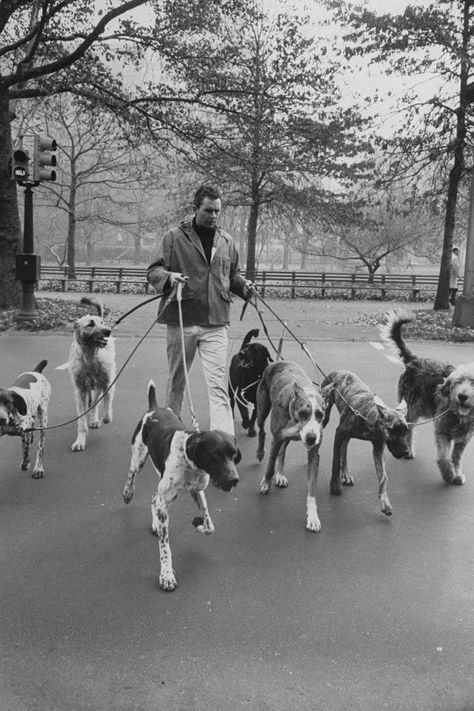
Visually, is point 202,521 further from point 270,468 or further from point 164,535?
point 270,468

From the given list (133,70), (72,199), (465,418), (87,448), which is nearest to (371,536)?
(465,418)

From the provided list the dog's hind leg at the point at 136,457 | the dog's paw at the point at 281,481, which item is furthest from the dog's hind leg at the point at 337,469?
the dog's hind leg at the point at 136,457

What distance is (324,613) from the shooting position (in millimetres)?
3188

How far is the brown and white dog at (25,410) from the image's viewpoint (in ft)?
14.6

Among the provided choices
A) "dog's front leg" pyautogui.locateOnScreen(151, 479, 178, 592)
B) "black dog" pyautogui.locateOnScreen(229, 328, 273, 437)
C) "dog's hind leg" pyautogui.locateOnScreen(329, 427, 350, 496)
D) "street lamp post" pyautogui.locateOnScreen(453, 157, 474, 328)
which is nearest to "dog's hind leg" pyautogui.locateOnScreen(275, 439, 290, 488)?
"dog's hind leg" pyautogui.locateOnScreen(329, 427, 350, 496)

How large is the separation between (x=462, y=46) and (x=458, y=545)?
632 inches

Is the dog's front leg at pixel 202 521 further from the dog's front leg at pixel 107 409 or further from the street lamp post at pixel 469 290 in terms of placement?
the street lamp post at pixel 469 290

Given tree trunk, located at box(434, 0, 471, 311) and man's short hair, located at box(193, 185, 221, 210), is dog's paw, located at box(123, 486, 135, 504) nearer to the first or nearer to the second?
man's short hair, located at box(193, 185, 221, 210)

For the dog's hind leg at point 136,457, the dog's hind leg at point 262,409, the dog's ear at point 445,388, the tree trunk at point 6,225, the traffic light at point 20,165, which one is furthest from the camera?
the tree trunk at point 6,225

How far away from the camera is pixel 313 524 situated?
4.22m

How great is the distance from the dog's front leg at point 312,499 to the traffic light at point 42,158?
1020cm

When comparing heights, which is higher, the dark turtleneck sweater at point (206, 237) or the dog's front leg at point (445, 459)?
the dark turtleneck sweater at point (206, 237)

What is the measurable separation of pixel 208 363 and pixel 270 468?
41.5 inches

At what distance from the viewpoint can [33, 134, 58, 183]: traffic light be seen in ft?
40.5
